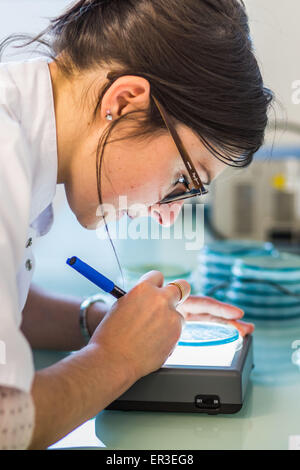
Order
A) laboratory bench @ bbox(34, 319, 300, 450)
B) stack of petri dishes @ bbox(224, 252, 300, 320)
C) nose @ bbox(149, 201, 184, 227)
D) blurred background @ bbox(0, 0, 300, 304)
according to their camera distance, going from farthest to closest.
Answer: blurred background @ bbox(0, 0, 300, 304) < stack of petri dishes @ bbox(224, 252, 300, 320) < nose @ bbox(149, 201, 184, 227) < laboratory bench @ bbox(34, 319, 300, 450)

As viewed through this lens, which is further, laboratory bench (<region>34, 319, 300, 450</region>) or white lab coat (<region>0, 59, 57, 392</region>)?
laboratory bench (<region>34, 319, 300, 450</region>)

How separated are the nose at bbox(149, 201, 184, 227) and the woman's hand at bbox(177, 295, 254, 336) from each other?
16 cm

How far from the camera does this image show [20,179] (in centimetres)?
64

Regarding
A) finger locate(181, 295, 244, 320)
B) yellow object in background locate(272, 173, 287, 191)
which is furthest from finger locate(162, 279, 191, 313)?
yellow object in background locate(272, 173, 287, 191)

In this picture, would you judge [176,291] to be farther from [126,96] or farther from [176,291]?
[126,96]

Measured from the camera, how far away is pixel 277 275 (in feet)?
4.29

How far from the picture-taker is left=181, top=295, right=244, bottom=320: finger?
1022 mm

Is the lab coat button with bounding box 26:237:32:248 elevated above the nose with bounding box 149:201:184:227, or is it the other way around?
the nose with bounding box 149:201:184:227

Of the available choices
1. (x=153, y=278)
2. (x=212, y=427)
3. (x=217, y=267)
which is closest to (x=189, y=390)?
(x=212, y=427)

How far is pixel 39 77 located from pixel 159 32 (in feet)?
0.60

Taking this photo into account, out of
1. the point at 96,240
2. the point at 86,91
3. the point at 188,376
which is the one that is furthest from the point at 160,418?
the point at 96,240

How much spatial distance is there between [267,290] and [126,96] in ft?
2.21

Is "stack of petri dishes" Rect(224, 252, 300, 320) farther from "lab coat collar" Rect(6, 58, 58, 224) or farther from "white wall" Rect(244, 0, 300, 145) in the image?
"lab coat collar" Rect(6, 58, 58, 224)
